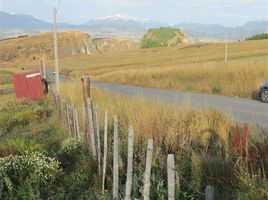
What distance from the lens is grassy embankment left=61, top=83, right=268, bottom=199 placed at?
592 centimetres

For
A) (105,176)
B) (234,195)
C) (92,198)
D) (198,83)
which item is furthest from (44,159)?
(198,83)

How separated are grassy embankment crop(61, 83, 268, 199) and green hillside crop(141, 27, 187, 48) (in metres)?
170

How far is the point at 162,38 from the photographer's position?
608 feet

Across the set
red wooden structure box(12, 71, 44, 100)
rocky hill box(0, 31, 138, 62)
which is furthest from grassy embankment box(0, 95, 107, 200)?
rocky hill box(0, 31, 138, 62)

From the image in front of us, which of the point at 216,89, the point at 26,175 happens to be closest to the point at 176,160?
the point at 26,175

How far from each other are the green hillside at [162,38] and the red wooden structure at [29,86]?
5747 inches

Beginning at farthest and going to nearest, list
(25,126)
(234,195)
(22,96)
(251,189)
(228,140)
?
(22,96), (25,126), (228,140), (234,195), (251,189)

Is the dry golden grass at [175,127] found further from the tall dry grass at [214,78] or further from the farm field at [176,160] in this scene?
the tall dry grass at [214,78]

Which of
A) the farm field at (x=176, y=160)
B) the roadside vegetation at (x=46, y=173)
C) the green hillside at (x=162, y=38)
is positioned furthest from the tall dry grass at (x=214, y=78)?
the green hillside at (x=162, y=38)

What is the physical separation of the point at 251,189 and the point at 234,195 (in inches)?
17.8

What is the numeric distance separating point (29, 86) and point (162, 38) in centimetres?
15442

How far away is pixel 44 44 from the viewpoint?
185 m

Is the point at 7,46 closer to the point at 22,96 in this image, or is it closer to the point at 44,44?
the point at 44,44

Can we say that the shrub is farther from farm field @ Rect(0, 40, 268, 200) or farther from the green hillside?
the green hillside
